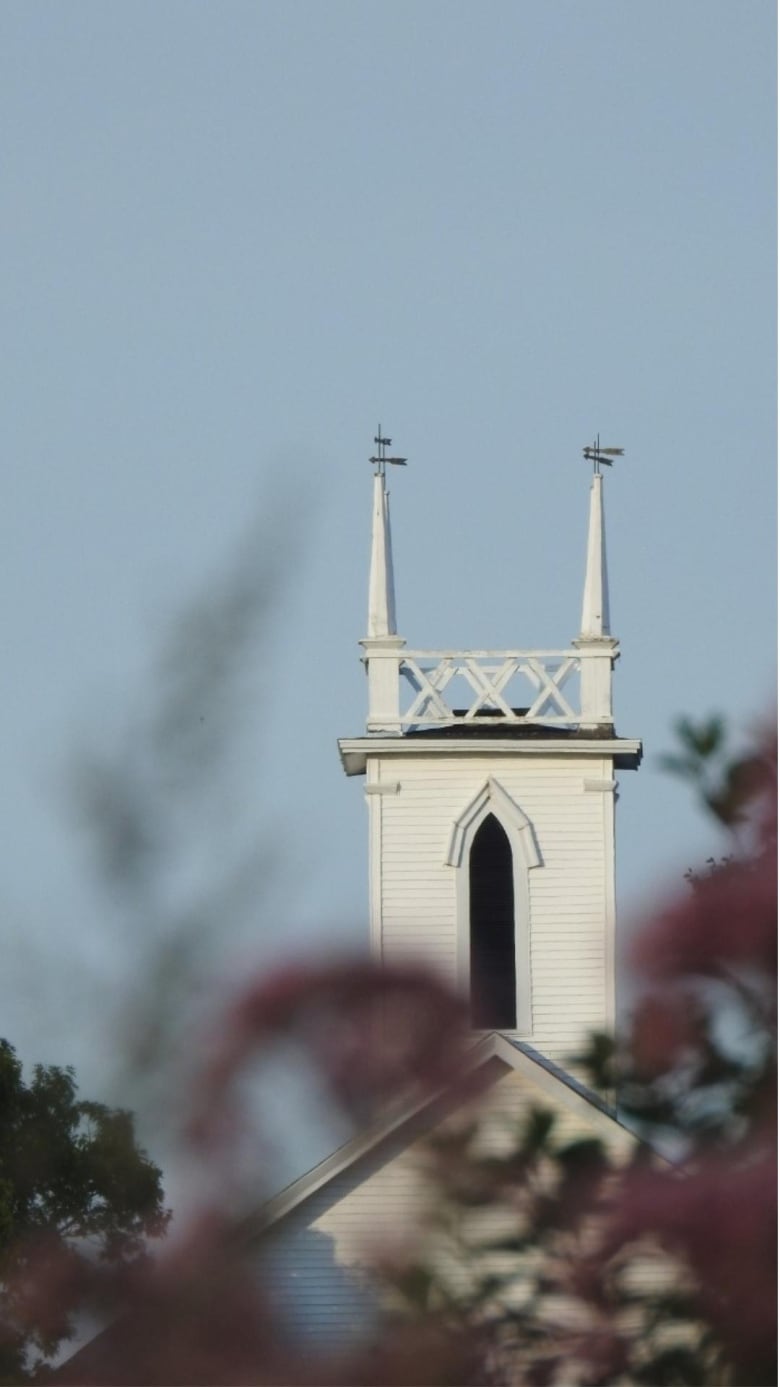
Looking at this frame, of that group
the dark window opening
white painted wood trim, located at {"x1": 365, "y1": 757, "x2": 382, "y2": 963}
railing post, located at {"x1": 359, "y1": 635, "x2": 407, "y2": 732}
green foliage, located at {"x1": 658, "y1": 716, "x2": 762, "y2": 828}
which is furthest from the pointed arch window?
green foliage, located at {"x1": 658, "y1": 716, "x2": 762, "y2": 828}

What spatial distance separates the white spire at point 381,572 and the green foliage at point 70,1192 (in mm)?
23087

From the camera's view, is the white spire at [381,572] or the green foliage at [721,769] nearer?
the green foliage at [721,769]

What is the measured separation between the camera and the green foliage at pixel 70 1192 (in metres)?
2.38

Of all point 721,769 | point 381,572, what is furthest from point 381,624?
point 721,769

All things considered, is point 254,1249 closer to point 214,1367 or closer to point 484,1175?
point 214,1367

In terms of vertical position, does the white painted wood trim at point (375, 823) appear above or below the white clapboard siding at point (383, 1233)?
below

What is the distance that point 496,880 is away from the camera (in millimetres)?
25125

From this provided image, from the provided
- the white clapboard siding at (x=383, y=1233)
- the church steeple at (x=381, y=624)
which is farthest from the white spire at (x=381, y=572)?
the white clapboard siding at (x=383, y=1233)

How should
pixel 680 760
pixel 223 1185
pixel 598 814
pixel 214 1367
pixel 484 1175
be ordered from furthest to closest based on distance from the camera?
pixel 598 814 → pixel 680 760 → pixel 484 1175 → pixel 214 1367 → pixel 223 1185

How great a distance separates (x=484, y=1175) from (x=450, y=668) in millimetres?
22638

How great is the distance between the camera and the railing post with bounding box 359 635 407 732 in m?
25.1

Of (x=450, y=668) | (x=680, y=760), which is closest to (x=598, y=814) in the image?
(x=450, y=668)

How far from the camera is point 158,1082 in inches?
94.1

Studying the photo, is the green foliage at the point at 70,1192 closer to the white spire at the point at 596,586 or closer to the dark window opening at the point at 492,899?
the dark window opening at the point at 492,899
